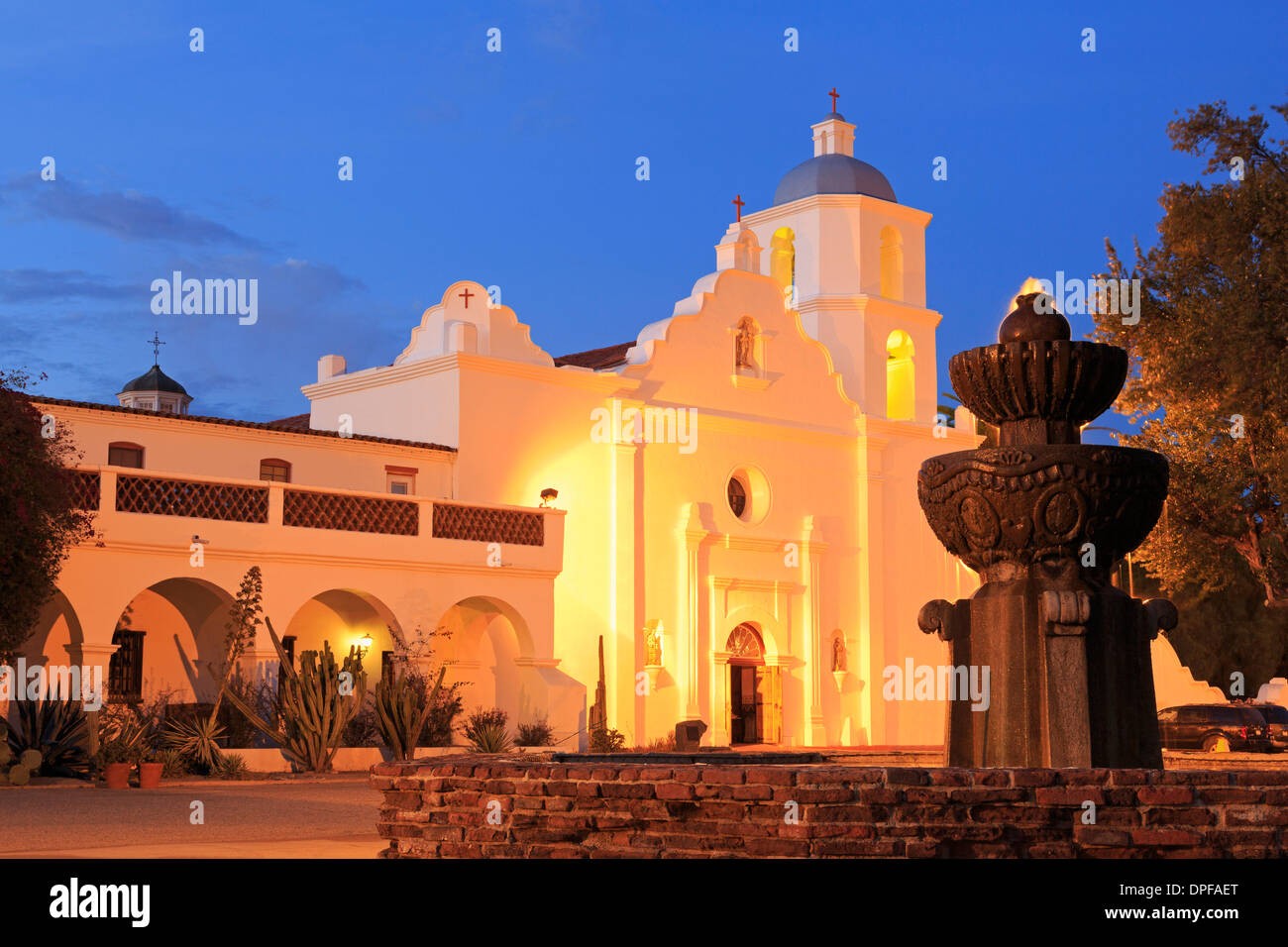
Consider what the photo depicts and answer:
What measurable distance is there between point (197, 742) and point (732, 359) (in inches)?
637

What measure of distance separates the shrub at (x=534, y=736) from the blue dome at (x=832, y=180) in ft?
56.2

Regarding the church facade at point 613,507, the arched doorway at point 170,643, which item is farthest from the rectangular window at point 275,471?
the arched doorway at point 170,643

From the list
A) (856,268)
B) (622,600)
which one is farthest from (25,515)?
(856,268)

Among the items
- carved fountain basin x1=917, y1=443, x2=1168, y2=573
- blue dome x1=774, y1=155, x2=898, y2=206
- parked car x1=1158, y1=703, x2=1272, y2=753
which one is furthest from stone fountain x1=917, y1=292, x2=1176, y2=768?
blue dome x1=774, y1=155, x2=898, y2=206

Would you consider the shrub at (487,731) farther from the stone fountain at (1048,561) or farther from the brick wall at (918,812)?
the brick wall at (918,812)

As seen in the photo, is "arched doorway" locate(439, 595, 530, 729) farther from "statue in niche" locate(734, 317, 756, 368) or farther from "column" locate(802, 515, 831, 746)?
"statue in niche" locate(734, 317, 756, 368)

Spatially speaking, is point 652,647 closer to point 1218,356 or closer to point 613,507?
point 613,507

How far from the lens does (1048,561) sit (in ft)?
34.5

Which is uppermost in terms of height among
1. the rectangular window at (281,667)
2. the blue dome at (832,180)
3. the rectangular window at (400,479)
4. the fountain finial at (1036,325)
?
the blue dome at (832,180)

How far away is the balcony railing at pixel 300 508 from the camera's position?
2208 cm

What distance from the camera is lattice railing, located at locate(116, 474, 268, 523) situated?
72.8ft

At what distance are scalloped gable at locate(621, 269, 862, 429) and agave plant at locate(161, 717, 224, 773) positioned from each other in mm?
13054
